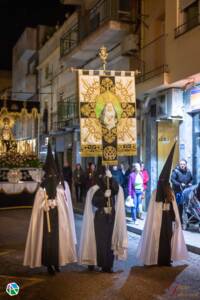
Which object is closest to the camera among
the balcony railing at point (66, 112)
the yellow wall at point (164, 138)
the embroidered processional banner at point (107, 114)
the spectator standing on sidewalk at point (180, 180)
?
the embroidered processional banner at point (107, 114)

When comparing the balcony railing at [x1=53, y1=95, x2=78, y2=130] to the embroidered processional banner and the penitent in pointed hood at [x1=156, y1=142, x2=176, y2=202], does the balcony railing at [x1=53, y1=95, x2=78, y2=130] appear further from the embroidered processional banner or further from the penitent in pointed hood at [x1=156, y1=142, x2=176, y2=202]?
the penitent in pointed hood at [x1=156, y1=142, x2=176, y2=202]

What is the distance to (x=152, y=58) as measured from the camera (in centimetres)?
1612

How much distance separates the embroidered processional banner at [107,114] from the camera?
8.04 metres

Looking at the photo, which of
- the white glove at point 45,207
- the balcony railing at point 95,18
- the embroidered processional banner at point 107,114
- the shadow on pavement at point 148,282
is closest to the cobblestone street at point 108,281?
the shadow on pavement at point 148,282

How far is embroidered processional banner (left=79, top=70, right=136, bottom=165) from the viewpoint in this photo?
8.04m

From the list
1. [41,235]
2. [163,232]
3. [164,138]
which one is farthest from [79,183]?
[41,235]

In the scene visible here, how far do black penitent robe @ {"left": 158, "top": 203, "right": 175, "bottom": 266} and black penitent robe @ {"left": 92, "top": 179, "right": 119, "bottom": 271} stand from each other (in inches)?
37.8

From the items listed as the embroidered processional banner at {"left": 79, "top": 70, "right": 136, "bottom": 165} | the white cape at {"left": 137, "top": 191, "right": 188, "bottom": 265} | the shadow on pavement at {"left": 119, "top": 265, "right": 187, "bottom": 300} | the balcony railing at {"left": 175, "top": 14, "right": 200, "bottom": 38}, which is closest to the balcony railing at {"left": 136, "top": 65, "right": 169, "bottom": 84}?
the balcony railing at {"left": 175, "top": 14, "right": 200, "bottom": 38}

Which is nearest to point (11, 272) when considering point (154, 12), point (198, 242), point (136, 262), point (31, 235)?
point (31, 235)

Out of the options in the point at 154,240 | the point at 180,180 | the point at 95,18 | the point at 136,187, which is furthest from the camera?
the point at 95,18

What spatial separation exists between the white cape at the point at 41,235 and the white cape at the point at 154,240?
131 cm

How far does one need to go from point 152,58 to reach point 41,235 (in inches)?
409

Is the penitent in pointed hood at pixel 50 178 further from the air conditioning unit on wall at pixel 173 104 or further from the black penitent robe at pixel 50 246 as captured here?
the air conditioning unit on wall at pixel 173 104

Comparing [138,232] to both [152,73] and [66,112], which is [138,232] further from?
[66,112]
